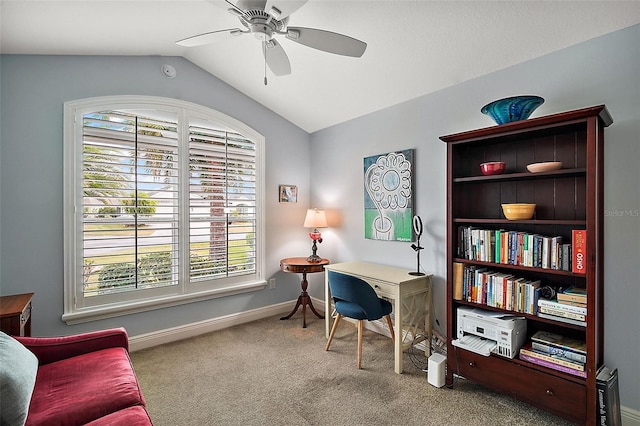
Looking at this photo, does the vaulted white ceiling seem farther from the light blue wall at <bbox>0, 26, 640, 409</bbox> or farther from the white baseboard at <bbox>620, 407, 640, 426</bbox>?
the white baseboard at <bbox>620, 407, 640, 426</bbox>

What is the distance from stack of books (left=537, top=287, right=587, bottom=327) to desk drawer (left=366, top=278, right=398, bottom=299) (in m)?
1.01

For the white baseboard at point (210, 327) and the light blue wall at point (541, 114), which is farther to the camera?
the white baseboard at point (210, 327)

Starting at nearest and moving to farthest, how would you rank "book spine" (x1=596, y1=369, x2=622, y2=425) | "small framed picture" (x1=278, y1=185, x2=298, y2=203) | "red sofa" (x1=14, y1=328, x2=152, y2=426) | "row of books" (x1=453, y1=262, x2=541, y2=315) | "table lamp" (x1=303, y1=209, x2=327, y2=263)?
"red sofa" (x1=14, y1=328, x2=152, y2=426) < "book spine" (x1=596, y1=369, x2=622, y2=425) < "row of books" (x1=453, y1=262, x2=541, y2=315) < "table lamp" (x1=303, y1=209, x2=327, y2=263) < "small framed picture" (x1=278, y1=185, x2=298, y2=203)

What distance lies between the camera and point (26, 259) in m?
2.54

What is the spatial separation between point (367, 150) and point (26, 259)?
3.22m

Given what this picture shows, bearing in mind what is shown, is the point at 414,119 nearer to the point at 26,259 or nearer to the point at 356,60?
the point at 356,60

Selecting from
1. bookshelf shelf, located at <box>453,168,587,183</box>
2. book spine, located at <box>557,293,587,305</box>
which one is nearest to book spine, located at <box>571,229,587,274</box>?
book spine, located at <box>557,293,587,305</box>

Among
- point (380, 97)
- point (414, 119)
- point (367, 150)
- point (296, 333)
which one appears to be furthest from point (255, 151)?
point (296, 333)

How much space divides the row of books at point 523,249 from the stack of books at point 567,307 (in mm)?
158

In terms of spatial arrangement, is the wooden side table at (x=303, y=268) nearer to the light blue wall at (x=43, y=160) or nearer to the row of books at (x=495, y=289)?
the light blue wall at (x=43, y=160)

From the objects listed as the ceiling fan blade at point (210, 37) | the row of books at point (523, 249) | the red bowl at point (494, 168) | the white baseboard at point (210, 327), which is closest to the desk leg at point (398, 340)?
the white baseboard at point (210, 327)

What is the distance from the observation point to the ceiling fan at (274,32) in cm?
166

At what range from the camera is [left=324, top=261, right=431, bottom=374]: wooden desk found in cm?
258

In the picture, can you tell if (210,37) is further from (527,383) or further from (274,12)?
(527,383)
